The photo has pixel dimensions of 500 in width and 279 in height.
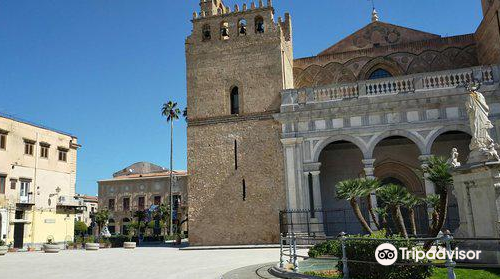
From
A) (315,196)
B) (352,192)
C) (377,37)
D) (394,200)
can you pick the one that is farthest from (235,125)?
(394,200)

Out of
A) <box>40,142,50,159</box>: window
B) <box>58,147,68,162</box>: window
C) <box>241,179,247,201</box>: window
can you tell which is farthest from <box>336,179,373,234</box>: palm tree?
<box>58,147,68,162</box>: window

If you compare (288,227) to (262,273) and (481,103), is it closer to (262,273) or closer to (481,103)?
(262,273)

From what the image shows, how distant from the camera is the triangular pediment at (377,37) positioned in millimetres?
25562

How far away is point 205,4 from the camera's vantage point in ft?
83.9

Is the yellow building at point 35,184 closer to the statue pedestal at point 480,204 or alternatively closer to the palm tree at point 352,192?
the palm tree at point 352,192

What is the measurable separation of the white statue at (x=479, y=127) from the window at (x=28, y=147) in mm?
29668

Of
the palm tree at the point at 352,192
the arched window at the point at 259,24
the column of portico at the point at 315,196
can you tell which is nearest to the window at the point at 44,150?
the arched window at the point at 259,24

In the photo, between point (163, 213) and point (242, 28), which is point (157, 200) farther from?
point (242, 28)

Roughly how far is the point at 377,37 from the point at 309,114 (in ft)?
27.4

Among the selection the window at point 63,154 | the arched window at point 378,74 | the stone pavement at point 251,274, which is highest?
the arched window at point 378,74

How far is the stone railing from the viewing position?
19953mm

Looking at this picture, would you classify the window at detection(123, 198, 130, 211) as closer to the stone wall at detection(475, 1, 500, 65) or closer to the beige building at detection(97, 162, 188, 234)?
the beige building at detection(97, 162, 188, 234)

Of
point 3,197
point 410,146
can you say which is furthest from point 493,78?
point 3,197

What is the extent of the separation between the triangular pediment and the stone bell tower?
13.3 ft
